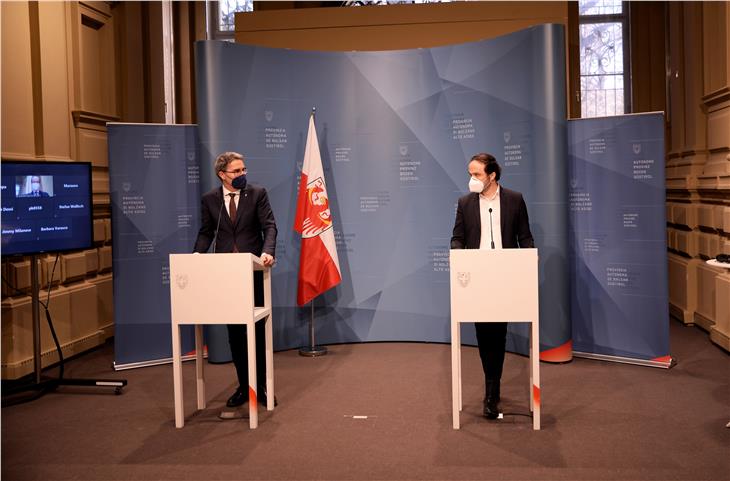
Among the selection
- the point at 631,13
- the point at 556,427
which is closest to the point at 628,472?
the point at 556,427

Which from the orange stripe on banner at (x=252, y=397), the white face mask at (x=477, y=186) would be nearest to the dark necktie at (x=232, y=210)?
the orange stripe on banner at (x=252, y=397)

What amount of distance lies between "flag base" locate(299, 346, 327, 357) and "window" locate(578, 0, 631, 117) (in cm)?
496

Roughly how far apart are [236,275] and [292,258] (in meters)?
2.29

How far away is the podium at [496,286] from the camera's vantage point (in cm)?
410

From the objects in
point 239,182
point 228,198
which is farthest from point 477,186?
point 228,198

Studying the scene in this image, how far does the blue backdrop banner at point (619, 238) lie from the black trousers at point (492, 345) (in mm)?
1804

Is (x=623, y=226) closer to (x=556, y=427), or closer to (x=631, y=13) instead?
(x=556, y=427)

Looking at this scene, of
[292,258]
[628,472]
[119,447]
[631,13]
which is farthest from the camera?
[631,13]

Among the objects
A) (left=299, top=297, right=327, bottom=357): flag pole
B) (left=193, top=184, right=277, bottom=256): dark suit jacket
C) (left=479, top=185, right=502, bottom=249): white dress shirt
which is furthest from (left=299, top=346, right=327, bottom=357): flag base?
(left=479, top=185, right=502, bottom=249): white dress shirt

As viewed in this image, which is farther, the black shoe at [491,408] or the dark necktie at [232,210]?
the dark necktie at [232,210]

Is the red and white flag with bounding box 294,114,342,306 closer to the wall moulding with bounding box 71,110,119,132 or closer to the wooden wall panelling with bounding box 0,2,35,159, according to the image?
the wall moulding with bounding box 71,110,119,132

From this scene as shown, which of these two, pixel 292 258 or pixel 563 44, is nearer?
pixel 563 44

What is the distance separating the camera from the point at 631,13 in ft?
30.3

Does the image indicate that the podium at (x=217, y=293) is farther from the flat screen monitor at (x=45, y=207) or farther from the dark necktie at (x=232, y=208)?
the flat screen monitor at (x=45, y=207)
